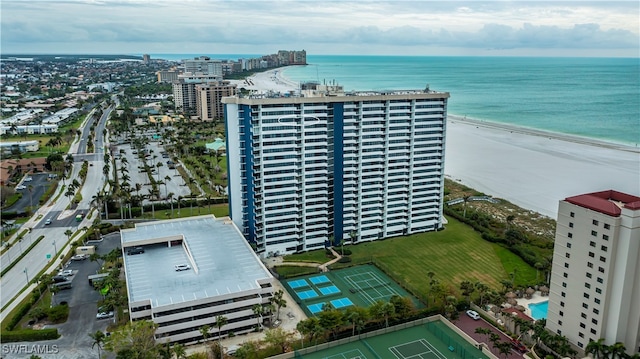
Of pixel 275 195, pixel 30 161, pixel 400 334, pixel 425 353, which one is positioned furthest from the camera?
pixel 30 161

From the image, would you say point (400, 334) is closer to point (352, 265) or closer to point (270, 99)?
point (352, 265)

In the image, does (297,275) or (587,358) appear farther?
(297,275)

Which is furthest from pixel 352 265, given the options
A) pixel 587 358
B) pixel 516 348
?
pixel 587 358

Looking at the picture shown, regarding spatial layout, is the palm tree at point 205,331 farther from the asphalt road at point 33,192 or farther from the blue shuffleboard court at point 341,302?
the asphalt road at point 33,192

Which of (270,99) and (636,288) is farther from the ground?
(270,99)

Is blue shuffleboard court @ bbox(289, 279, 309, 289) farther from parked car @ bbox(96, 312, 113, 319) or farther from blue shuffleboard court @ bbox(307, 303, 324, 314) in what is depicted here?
parked car @ bbox(96, 312, 113, 319)

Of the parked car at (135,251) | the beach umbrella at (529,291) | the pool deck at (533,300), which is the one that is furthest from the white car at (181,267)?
the beach umbrella at (529,291)

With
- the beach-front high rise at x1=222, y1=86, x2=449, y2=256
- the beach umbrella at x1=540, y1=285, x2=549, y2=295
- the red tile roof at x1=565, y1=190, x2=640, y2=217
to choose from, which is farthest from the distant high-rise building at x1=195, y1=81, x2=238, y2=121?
the red tile roof at x1=565, y1=190, x2=640, y2=217
